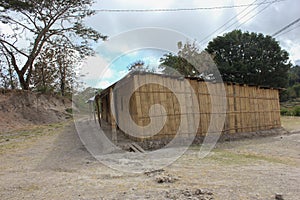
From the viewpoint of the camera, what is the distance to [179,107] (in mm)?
8195

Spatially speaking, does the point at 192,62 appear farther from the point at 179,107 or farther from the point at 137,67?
the point at 179,107

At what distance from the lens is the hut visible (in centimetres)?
752

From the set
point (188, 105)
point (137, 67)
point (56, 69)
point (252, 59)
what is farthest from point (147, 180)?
point (252, 59)

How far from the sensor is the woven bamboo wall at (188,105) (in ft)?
24.8

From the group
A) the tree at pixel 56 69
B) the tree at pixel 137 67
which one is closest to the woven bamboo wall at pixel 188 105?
the tree at pixel 137 67

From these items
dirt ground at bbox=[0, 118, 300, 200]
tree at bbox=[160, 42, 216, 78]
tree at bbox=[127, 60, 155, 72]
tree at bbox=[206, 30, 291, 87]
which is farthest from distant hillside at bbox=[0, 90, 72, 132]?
tree at bbox=[206, 30, 291, 87]

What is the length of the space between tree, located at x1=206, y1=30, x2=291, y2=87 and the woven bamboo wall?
40.7 feet

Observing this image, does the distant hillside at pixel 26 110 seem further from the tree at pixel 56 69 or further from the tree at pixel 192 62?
the tree at pixel 192 62

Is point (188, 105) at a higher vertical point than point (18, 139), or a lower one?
higher

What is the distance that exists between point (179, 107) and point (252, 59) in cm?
1925

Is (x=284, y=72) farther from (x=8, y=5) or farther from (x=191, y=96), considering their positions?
(x=8, y=5)

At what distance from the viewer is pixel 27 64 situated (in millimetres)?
16125

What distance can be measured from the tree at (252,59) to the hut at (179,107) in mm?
13330

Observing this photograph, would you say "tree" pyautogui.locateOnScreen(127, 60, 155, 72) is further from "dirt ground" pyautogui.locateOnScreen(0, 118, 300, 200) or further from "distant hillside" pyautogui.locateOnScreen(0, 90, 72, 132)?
"distant hillside" pyautogui.locateOnScreen(0, 90, 72, 132)
